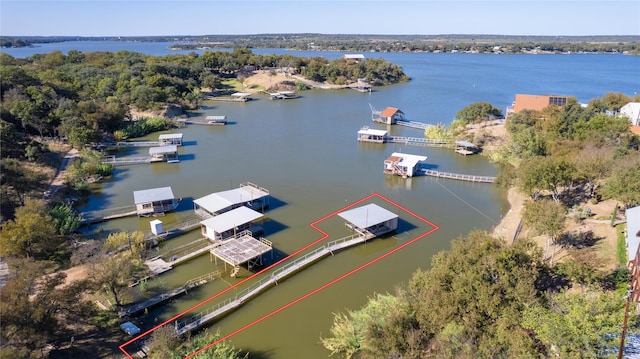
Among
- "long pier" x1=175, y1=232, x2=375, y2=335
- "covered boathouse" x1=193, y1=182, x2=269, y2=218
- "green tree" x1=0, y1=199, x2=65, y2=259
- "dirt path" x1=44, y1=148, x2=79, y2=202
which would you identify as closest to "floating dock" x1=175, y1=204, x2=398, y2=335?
"long pier" x1=175, y1=232, x2=375, y2=335

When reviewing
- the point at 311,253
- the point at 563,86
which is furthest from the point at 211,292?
the point at 563,86

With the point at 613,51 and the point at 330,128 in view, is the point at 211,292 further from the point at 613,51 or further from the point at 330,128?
the point at 613,51

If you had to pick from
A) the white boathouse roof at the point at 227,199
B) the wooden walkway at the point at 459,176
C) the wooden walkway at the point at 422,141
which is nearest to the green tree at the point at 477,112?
the wooden walkway at the point at 422,141

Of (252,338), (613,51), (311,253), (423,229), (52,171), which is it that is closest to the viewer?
(252,338)

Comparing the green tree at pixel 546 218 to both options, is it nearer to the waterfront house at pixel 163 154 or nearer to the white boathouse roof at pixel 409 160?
the white boathouse roof at pixel 409 160

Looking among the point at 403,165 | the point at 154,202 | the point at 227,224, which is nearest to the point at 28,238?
the point at 154,202

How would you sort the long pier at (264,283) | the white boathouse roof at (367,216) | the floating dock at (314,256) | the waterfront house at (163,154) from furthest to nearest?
the waterfront house at (163,154)
the white boathouse roof at (367,216)
the floating dock at (314,256)
the long pier at (264,283)

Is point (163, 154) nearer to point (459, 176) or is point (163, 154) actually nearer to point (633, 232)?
point (459, 176)
